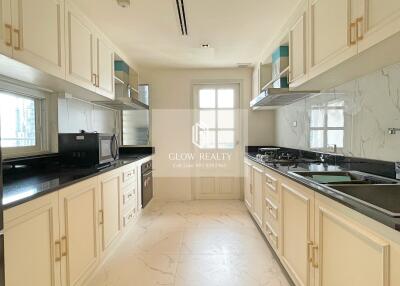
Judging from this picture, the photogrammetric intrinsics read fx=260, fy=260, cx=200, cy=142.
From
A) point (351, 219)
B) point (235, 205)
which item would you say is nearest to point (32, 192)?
point (351, 219)

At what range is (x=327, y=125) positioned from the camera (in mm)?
2469

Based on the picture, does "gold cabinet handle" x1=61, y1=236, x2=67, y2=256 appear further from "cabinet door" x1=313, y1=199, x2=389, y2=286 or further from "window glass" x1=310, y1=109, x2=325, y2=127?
"window glass" x1=310, y1=109, x2=325, y2=127

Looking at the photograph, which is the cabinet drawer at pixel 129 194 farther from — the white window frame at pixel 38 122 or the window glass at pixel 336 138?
the window glass at pixel 336 138

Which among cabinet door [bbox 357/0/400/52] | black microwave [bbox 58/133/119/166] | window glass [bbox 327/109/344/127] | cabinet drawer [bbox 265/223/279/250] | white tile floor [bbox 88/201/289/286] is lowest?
white tile floor [bbox 88/201/289/286]

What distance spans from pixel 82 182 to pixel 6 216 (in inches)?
27.0

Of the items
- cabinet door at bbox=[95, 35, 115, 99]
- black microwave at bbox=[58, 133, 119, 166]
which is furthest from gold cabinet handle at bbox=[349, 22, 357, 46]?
cabinet door at bbox=[95, 35, 115, 99]

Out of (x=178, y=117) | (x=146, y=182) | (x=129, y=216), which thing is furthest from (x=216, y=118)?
(x=129, y=216)

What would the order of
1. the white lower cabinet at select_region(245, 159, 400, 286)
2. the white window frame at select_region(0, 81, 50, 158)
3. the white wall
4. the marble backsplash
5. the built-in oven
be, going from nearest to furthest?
the white lower cabinet at select_region(245, 159, 400, 286), the marble backsplash, the white window frame at select_region(0, 81, 50, 158), the built-in oven, the white wall

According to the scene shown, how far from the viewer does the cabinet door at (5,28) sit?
1339 millimetres

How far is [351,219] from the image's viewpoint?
43.0 inches

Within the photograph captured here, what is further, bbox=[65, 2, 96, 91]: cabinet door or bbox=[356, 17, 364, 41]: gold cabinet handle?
bbox=[65, 2, 96, 91]: cabinet door

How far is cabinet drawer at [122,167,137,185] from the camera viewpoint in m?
2.72

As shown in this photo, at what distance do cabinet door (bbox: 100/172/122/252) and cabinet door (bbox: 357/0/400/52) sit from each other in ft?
6.61

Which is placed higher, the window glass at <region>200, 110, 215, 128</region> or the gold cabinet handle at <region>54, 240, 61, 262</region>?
the window glass at <region>200, 110, 215, 128</region>
